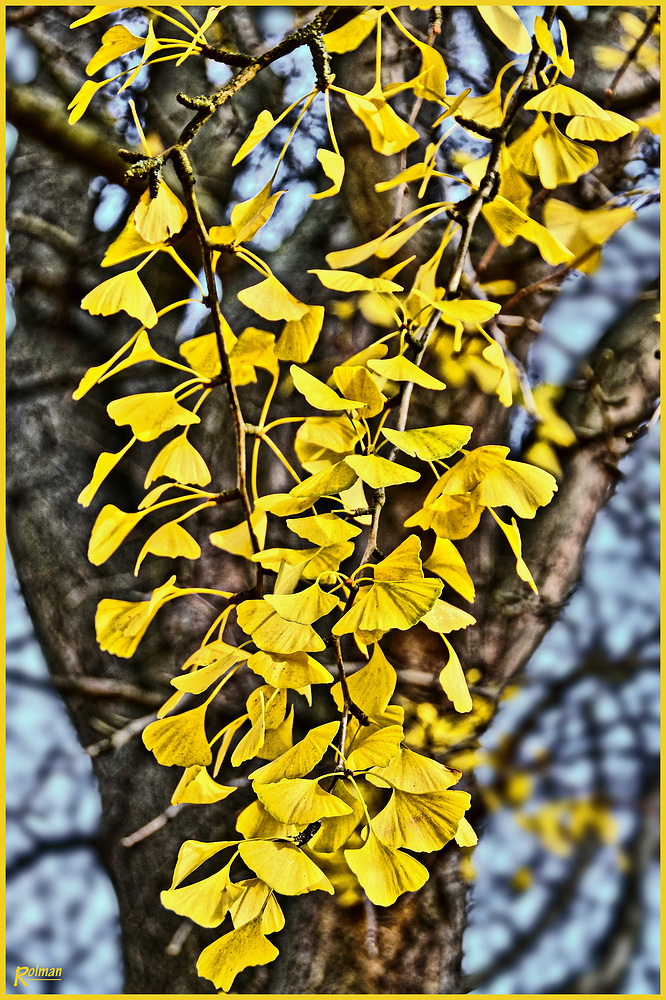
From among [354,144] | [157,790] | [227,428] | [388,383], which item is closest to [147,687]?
[157,790]

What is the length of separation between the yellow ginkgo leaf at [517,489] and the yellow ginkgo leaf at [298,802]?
0.18 m

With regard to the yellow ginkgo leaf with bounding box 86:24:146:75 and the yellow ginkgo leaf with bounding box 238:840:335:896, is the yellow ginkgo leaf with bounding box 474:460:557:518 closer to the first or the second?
the yellow ginkgo leaf with bounding box 238:840:335:896

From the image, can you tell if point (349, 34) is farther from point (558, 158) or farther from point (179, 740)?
point (179, 740)

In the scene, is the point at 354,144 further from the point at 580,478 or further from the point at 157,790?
the point at 157,790

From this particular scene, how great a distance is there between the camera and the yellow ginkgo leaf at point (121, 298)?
1.28 feet

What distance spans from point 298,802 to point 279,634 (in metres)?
0.09

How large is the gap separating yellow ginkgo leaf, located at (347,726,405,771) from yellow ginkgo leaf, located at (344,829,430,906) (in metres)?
0.04

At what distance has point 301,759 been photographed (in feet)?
1.15

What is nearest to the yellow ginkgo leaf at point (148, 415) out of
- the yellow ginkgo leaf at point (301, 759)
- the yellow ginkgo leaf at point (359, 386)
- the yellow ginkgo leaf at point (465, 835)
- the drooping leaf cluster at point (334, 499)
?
the drooping leaf cluster at point (334, 499)

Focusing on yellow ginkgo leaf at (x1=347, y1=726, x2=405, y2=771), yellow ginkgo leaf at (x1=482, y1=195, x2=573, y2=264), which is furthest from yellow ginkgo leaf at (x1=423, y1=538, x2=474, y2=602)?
yellow ginkgo leaf at (x1=482, y1=195, x2=573, y2=264)

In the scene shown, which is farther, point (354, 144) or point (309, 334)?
point (354, 144)

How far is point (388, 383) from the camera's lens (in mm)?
511

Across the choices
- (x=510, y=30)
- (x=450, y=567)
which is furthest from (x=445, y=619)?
(x=510, y=30)

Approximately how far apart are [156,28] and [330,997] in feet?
2.91
